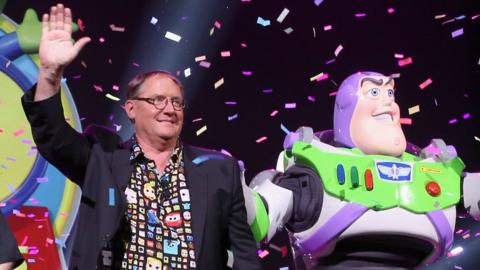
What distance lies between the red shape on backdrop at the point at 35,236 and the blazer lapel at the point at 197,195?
3.36ft

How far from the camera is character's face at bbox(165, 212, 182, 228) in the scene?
2125 mm

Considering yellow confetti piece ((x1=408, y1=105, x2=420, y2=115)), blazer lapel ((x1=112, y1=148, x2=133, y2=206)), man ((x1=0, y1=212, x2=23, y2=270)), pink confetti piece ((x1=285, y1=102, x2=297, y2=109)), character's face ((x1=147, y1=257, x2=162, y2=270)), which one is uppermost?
pink confetti piece ((x1=285, y1=102, x2=297, y2=109))

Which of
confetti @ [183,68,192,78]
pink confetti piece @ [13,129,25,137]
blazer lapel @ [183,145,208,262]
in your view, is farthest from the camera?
confetti @ [183,68,192,78]

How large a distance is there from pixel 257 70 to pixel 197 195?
1.54m

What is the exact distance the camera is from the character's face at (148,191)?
2.16 m

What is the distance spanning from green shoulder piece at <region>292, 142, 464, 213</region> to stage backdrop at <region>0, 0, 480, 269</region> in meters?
0.75

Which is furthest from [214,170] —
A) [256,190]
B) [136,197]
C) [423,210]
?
[423,210]

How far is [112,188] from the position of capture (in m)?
2.10

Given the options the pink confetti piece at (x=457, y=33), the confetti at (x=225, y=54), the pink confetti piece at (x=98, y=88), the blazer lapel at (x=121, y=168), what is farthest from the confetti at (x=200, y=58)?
the pink confetti piece at (x=457, y=33)

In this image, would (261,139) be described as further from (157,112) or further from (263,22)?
(157,112)

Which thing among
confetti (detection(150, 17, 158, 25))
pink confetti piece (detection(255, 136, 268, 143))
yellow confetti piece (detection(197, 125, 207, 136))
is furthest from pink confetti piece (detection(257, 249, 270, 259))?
confetti (detection(150, 17, 158, 25))

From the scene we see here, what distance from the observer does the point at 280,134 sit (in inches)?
143

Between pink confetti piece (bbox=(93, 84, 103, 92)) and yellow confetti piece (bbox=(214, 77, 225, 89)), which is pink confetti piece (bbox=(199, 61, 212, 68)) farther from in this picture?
pink confetti piece (bbox=(93, 84, 103, 92))

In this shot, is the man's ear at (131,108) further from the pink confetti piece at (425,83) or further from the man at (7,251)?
the pink confetti piece at (425,83)
